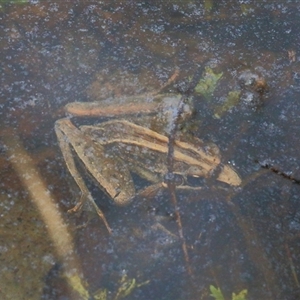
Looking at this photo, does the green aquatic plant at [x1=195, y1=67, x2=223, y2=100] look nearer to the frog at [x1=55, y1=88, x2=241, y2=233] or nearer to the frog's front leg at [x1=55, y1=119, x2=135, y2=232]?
the frog at [x1=55, y1=88, x2=241, y2=233]

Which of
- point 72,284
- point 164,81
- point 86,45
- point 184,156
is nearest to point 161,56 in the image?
point 164,81

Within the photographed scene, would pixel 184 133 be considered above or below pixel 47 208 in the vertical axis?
above

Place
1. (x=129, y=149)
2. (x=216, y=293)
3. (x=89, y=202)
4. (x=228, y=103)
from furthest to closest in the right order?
(x=228, y=103), (x=129, y=149), (x=89, y=202), (x=216, y=293)

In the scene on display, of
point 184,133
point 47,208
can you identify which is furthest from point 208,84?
point 47,208

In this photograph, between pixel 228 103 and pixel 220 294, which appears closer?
pixel 220 294

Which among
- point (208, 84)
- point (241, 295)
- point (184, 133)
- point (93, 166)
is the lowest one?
point (241, 295)

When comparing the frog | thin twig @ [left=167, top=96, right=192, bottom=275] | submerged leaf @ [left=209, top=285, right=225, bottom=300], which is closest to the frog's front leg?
the frog

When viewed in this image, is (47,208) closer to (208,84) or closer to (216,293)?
(216,293)
